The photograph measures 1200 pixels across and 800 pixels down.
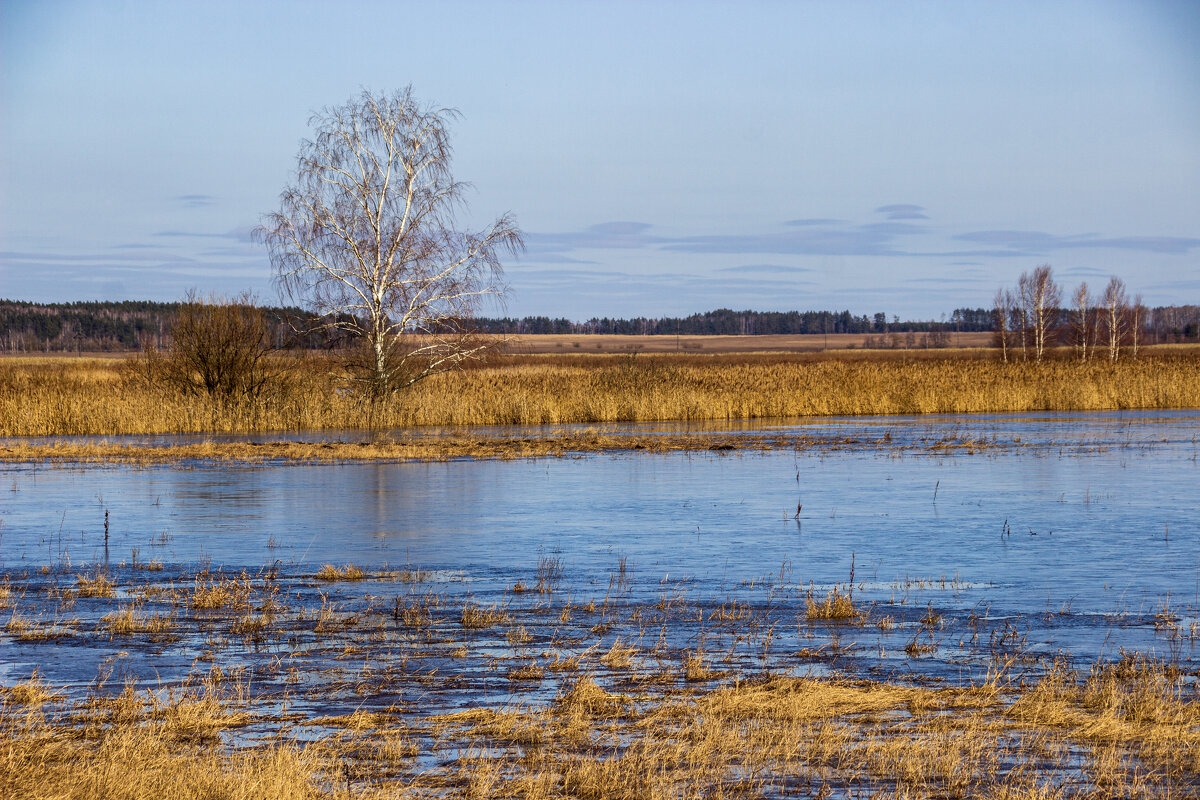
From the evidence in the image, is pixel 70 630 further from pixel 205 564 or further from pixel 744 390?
pixel 744 390

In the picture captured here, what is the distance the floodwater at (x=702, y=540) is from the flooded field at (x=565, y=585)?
0.06m

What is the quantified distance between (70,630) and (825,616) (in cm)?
591

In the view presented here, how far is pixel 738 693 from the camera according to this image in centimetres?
723

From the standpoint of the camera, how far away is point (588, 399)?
120ft

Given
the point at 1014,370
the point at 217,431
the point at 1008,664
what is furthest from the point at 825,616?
the point at 1014,370

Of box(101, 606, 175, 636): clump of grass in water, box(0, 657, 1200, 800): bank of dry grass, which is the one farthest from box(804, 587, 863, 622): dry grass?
box(101, 606, 175, 636): clump of grass in water

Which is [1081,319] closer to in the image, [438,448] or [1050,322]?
[1050,322]

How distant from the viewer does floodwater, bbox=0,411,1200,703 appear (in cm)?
905

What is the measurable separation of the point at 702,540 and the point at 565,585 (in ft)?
10.3

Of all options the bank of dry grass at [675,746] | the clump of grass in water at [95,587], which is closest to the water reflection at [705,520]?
the clump of grass in water at [95,587]

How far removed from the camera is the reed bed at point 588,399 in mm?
32719

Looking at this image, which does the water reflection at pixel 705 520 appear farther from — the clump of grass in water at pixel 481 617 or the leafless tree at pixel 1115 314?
the leafless tree at pixel 1115 314

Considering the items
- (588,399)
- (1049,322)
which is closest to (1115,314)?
(1049,322)

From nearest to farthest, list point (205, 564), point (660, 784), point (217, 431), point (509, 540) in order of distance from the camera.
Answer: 1. point (660, 784)
2. point (205, 564)
3. point (509, 540)
4. point (217, 431)
